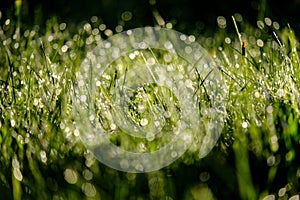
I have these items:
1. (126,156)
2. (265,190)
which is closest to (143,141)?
(126,156)

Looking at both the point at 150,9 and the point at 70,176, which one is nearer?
the point at 70,176

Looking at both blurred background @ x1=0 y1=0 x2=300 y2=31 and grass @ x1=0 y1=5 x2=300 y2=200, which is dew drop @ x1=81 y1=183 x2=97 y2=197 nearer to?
grass @ x1=0 y1=5 x2=300 y2=200

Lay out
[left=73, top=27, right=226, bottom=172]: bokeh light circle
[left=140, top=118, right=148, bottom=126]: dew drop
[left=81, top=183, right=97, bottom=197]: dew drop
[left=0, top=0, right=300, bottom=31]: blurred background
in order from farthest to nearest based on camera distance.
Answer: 1. [left=0, top=0, right=300, bottom=31]: blurred background
2. [left=140, top=118, right=148, bottom=126]: dew drop
3. [left=73, top=27, right=226, bottom=172]: bokeh light circle
4. [left=81, top=183, right=97, bottom=197]: dew drop

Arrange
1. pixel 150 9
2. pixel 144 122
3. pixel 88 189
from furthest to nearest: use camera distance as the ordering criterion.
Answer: pixel 150 9 < pixel 144 122 < pixel 88 189

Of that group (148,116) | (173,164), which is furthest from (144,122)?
(173,164)

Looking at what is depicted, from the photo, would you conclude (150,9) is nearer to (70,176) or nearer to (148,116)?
(148,116)

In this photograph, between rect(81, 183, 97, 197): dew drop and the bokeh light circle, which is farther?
the bokeh light circle

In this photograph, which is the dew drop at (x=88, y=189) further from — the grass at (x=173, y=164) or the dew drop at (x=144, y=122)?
the dew drop at (x=144, y=122)

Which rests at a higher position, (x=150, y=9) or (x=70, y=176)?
(x=150, y=9)

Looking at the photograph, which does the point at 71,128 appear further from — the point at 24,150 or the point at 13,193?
the point at 13,193

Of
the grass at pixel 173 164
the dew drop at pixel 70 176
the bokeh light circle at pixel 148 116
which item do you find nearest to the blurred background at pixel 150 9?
the bokeh light circle at pixel 148 116

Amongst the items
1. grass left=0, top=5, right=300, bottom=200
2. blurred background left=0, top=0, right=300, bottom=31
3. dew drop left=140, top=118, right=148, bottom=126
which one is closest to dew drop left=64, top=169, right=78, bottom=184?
grass left=0, top=5, right=300, bottom=200
